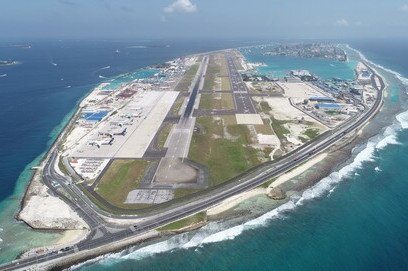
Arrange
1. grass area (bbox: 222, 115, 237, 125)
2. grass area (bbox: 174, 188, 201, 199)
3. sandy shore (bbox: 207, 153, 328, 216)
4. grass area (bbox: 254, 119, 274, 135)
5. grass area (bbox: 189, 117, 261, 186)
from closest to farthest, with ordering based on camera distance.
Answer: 1. sandy shore (bbox: 207, 153, 328, 216)
2. grass area (bbox: 174, 188, 201, 199)
3. grass area (bbox: 189, 117, 261, 186)
4. grass area (bbox: 254, 119, 274, 135)
5. grass area (bbox: 222, 115, 237, 125)

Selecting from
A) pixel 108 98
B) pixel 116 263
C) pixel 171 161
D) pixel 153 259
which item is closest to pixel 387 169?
pixel 171 161

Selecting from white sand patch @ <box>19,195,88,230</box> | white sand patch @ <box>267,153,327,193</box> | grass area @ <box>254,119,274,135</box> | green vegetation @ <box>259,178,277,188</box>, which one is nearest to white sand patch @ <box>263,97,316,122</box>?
grass area @ <box>254,119,274,135</box>

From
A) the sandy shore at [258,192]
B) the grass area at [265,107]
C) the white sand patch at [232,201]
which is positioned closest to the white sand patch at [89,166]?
A: the white sand patch at [232,201]

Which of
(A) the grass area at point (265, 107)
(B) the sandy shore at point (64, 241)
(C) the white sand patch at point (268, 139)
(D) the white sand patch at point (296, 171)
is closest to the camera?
(B) the sandy shore at point (64, 241)

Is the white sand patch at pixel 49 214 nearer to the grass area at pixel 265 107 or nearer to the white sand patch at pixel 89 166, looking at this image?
the white sand patch at pixel 89 166

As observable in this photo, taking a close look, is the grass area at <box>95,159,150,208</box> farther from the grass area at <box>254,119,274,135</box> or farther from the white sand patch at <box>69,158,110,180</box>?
the grass area at <box>254,119,274,135</box>

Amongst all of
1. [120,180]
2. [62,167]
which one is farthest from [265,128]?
[62,167]
